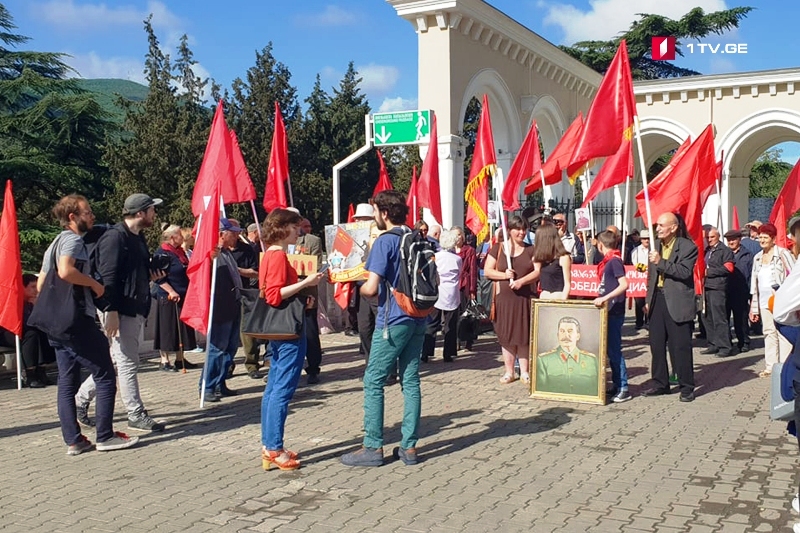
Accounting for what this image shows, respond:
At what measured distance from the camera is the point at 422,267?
229 inches

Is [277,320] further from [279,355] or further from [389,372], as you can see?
[389,372]

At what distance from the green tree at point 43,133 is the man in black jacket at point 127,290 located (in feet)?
44.4

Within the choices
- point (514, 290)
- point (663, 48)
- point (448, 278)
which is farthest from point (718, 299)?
point (663, 48)

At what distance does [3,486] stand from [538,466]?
3.73 metres

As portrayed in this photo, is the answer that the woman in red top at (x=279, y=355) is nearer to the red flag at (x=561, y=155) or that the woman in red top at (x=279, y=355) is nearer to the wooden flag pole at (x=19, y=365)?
the wooden flag pole at (x=19, y=365)

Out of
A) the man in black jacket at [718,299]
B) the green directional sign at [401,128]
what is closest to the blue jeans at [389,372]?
the man in black jacket at [718,299]

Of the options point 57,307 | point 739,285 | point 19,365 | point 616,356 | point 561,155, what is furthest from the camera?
point 739,285

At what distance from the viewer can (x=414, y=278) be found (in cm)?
576

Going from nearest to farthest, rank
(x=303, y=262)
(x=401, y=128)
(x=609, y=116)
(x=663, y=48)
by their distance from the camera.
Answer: (x=303, y=262) < (x=609, y=116) < (x=401, y=128) < (x=663, y=48)

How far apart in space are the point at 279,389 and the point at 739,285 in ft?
29.4

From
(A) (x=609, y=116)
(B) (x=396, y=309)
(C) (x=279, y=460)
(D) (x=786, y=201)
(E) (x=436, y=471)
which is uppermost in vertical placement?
(A) (x=609, y=116)

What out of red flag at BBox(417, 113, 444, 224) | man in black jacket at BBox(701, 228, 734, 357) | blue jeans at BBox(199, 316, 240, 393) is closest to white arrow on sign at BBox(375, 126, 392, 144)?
red flag at BBox(417, 113, 444, 224)

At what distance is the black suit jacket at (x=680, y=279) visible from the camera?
25.8 feet

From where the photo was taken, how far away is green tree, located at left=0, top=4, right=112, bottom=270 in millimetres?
20453
